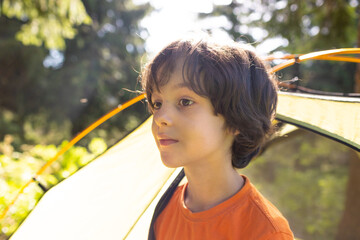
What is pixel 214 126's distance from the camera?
1121 mm

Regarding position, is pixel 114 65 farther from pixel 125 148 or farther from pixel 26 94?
pixel 125 148

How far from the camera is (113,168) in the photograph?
181cm

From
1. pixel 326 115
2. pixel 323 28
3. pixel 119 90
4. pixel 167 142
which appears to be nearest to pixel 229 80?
pixel 167 142

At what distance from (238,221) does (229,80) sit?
0.44 metres

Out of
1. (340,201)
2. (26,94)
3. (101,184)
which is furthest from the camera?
(26,94)

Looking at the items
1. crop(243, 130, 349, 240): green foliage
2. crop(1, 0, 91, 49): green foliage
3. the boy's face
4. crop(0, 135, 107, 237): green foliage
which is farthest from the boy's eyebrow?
crop(243, 130, 349, 240): green foliage

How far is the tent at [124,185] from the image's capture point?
1.57 meters

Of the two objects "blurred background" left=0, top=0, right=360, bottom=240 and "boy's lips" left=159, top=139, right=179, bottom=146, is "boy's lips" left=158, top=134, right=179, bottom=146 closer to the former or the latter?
"boy's lips" left=159, top=139, right=179, bottom=146

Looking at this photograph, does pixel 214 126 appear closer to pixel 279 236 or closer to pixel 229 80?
pixel 229 80

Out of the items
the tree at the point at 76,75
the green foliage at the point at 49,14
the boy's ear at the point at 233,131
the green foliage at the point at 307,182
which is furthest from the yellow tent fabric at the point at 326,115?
the tree at the point at 76,75

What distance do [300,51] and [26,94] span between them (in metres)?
7.56

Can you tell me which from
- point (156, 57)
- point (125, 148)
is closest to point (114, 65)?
point (125, 148)

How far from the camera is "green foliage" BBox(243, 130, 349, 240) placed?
229 inches

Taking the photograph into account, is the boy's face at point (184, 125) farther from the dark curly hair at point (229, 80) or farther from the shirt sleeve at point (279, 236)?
the shirt sleeve at point (279, 236)
